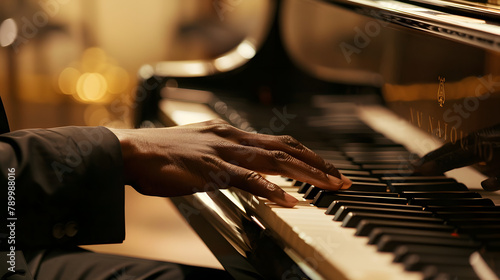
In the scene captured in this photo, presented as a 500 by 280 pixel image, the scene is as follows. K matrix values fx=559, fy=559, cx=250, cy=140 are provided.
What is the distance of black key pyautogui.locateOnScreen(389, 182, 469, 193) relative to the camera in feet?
2.94

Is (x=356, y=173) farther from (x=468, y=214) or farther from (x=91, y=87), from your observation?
(x=91, y=87)

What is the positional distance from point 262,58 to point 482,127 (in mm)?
1114

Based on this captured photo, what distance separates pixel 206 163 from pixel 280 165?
12 centimetres

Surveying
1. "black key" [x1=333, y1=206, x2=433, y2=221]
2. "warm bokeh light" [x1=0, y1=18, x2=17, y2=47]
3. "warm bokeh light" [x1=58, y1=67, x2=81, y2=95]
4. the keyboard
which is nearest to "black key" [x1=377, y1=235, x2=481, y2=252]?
the keyboard

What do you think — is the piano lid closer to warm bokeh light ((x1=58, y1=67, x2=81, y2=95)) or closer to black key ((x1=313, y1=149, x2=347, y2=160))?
black key ((x1=313, y1=149, x2=347, y2=160))

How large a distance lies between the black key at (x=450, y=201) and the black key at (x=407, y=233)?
103 mm

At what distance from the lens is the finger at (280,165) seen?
92 centimetres

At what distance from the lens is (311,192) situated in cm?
96

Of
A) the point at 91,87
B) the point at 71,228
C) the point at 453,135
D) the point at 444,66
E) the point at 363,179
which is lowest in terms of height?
the point at 91,87

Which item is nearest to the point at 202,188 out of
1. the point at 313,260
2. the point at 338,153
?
the point at 313,260

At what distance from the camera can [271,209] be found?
865 millimetres

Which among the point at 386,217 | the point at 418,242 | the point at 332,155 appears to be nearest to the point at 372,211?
the point at 386,217

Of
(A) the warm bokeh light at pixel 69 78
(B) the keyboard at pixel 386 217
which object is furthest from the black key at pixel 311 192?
(A) the warm bokeh light at pixel 69 78

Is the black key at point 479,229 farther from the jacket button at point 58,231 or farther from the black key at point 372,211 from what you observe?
the jacket button at point 58,231
